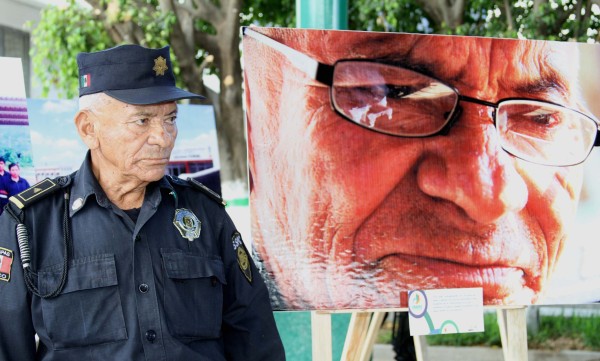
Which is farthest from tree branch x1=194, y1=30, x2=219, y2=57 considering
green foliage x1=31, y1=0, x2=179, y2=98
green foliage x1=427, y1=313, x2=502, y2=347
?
green foliage x1=427, y1=313, x2=502, y2=347

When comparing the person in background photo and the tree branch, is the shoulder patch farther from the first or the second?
the tree branch

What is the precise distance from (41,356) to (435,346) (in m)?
5.65

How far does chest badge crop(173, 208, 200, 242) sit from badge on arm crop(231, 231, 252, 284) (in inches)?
Result: 5.0

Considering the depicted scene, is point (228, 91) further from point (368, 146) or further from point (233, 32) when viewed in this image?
point (368, 146)

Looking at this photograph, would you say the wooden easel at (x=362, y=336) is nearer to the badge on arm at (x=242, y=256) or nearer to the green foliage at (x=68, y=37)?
the badge on arm at (x=242, y=256)

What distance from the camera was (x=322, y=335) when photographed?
110 inches

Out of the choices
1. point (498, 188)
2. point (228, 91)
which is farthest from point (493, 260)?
point (228, 91)

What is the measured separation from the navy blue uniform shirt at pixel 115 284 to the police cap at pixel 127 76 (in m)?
0.22

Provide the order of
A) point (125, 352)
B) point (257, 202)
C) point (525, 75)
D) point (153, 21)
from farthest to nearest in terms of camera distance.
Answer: point (153, 21) < point (525, 75) < point (257, 202) < point (125, 352)

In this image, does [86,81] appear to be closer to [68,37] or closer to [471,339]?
[471,339]

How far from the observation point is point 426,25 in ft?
29.2

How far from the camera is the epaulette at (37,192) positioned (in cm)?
207

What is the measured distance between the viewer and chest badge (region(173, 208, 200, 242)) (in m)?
2.23

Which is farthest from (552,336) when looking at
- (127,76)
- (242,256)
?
(127,76)
